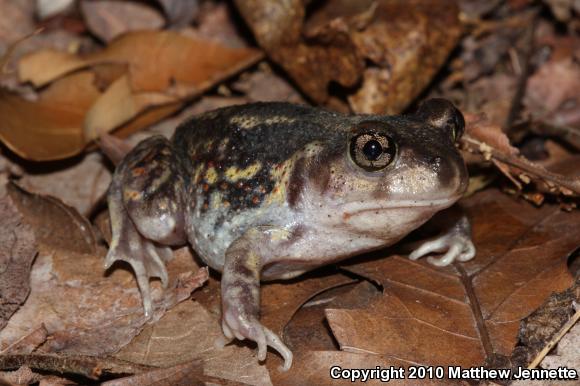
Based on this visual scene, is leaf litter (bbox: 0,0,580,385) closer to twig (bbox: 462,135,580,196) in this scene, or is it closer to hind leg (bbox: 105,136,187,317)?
twig (bbox: 462,135,580,196)

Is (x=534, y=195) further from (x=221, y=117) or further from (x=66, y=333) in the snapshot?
(x=66, y=333)

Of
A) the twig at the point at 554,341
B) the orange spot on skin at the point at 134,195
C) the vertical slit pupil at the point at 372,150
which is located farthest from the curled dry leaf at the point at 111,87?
the twig at the point at 554,341

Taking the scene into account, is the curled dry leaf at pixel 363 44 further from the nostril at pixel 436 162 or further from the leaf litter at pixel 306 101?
the nostril at pixel 436 162

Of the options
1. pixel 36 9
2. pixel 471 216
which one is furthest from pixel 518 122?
pixel 36 9

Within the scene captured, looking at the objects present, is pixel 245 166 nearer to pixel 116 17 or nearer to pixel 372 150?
pixel 372 150

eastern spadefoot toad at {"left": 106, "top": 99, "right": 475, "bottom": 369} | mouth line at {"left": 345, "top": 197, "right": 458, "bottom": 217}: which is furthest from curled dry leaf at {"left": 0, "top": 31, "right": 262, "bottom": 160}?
mouth line at {"left": 345, "top": 197, "right": 458, "bottom": 217}

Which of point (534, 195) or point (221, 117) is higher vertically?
point (221, 117)
